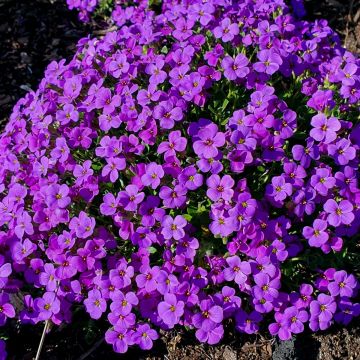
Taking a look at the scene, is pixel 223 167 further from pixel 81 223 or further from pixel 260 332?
pixel 260 332

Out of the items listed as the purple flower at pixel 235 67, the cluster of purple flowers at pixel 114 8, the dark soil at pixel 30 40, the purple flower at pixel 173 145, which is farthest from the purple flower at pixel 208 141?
the dark soil at pixel 30 40

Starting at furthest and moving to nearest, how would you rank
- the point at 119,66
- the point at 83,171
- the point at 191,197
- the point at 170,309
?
the point at 119,66 < the point at 191,197 < the point at 83,171 < the point at 170,309

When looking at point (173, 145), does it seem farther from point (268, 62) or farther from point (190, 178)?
point (268, 62)

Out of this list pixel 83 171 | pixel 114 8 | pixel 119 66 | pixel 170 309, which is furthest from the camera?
pixel 114 8

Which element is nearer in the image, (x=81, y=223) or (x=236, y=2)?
(x=81, y=223)

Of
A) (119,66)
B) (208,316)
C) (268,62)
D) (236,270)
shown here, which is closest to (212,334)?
(208,316)

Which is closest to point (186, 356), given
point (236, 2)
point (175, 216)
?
point (175, 216)

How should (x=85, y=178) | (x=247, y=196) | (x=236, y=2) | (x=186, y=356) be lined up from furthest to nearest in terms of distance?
(x=236, y=2)
(x=186, y=356)
(x=85, y=178)
(x=247, y=196)

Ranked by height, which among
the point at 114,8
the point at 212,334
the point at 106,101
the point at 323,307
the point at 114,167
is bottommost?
the point at 323,307
